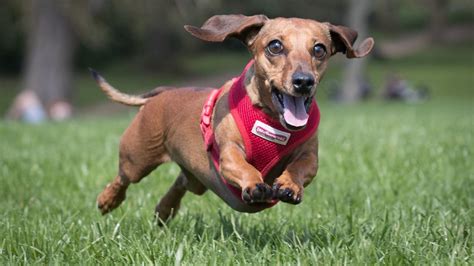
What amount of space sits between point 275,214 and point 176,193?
2.43 feet

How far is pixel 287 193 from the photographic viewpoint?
4.08 m

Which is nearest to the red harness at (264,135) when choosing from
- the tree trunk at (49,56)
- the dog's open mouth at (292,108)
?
the dog's open mouth at (292,108)

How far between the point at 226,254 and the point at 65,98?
24.0 m

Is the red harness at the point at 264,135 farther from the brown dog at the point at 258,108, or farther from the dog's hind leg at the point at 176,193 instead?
the dog's hind leg at the point at 176,193

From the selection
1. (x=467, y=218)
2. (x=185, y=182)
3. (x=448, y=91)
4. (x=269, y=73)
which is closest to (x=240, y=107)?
(x=269, y=73)

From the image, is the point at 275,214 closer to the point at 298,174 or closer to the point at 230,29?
the point at 298,174

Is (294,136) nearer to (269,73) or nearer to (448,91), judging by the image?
(269,73)

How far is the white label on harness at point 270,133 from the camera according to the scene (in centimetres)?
446

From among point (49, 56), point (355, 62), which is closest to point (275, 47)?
point (49, 56)

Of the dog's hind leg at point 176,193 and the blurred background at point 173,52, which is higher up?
the dog's hind leg at point 176,193

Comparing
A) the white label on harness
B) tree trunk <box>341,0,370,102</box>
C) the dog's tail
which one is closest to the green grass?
the white label on harness

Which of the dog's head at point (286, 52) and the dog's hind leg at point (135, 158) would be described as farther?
the dog's hind leg at point (135, 158)

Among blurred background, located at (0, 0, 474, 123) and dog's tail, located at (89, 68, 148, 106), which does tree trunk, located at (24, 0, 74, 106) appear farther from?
dog's tail, located at (89, 68, 148, 106)

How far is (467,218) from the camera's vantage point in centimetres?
510
